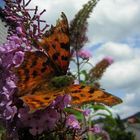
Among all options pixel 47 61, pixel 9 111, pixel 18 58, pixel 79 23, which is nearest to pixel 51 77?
pixel 47 61

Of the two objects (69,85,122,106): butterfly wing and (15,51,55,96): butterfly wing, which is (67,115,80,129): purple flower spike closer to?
(69,85,122,106): butterfly wing

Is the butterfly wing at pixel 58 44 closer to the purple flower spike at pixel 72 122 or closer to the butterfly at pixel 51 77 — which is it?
the butterfly at pixel 51 77

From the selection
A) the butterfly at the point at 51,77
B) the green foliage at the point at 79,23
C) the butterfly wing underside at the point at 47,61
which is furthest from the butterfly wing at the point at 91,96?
the green foliage at the point at 79,23

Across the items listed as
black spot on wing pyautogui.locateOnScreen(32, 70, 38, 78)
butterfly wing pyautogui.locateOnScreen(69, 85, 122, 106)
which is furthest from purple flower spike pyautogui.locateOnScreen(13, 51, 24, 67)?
butterfly wing pyautogui.locateOnScreen(69, 85, 122, 106)

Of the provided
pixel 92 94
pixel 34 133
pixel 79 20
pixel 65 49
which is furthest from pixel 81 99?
pixel 79 20

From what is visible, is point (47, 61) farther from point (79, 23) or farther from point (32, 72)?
point (79, 23)

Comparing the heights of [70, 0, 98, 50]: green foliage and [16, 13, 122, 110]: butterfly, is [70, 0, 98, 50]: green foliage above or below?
above

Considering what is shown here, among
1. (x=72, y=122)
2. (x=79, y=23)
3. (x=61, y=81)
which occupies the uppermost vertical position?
(x=79, y=23)
